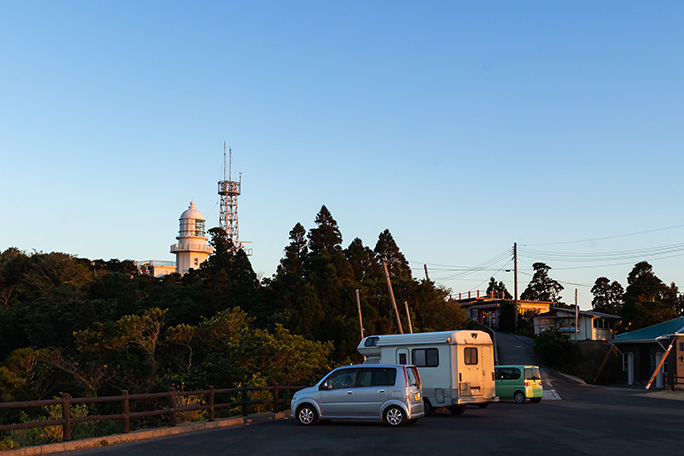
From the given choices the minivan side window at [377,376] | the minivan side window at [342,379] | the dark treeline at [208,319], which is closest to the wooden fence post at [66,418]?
the minivan side window at [342,379]

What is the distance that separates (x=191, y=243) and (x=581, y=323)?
7140cm

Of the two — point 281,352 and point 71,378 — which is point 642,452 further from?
point 71,378

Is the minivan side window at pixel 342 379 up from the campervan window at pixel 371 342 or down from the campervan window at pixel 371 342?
down

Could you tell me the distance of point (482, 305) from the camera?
87.0 m

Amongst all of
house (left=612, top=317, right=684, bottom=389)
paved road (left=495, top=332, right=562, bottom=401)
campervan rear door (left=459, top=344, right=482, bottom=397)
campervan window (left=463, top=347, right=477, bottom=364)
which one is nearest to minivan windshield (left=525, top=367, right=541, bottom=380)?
campervan rear door (left=459, top=344, right=482, bottom=397)

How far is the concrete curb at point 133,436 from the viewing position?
12.5 m

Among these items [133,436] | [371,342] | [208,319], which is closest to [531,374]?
[371,342]

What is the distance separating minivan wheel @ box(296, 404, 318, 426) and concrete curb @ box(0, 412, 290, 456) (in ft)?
6.33

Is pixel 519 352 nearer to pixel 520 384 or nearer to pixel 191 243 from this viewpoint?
pixel 520 384

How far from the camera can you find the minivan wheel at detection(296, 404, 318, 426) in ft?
57.2

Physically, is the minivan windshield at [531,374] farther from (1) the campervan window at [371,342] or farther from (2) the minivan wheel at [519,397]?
(1) the campervan window at [371,342]

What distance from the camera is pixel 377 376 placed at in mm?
16922

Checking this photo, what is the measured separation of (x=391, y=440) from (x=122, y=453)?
512 centimetres

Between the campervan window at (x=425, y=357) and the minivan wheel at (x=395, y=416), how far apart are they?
4.66 meters
